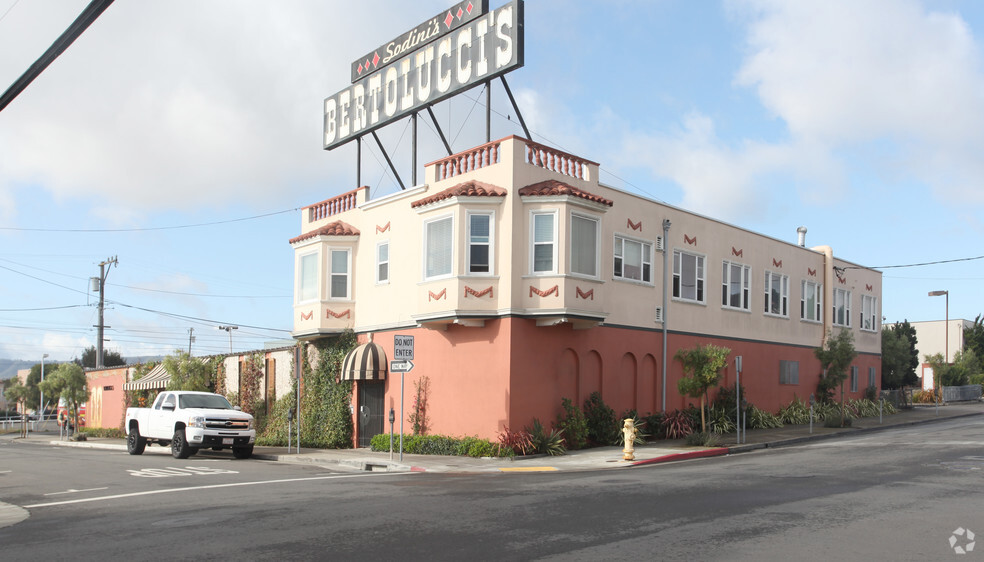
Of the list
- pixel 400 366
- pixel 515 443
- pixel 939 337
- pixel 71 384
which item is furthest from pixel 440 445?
pixel 939 337

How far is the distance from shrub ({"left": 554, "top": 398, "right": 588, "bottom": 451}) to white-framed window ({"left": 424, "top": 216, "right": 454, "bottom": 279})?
196 inches

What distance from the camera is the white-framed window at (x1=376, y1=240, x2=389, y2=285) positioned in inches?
1033

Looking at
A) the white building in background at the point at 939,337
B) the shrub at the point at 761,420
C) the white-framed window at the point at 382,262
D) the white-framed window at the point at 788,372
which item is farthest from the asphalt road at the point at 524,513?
the white building in background at the point at 939,337

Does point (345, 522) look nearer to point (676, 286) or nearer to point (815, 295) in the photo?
point (676, 286)

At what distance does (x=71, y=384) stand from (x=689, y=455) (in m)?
35.3

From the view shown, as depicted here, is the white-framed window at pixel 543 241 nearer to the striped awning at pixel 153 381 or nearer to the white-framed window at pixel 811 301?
the white-framed window at pixel 811 301

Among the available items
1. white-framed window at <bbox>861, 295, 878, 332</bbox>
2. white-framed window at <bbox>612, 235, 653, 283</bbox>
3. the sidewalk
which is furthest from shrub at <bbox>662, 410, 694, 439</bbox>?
white-framed window at <bbox>861, 295, 878, 332</bbox>

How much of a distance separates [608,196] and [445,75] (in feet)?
20.8

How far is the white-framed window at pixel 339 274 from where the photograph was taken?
90.8ft

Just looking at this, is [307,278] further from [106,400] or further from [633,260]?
[106,400]

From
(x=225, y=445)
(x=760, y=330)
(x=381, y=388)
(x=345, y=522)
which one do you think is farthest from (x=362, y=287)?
(x=345, y=522)

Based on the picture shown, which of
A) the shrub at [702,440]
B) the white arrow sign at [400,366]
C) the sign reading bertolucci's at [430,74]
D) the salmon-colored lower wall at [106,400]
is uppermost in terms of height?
the sign reading bertolucci's at [430,74]

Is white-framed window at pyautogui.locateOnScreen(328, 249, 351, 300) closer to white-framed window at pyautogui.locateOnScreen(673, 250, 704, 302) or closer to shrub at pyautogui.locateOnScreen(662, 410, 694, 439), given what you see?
white-framed window at pyautogui.locateOnScreen(673, 250, 704, 302)

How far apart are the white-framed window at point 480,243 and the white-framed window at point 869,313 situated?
78.3 feet
